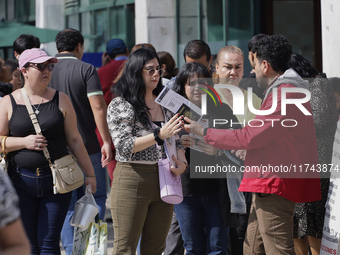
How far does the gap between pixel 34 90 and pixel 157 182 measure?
3.95 feet

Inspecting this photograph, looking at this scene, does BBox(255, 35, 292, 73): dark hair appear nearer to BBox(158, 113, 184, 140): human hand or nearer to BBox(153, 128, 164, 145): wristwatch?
BBox(158, 113, 184, 140): human hand

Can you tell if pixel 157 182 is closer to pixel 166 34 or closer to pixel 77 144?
pixel 77 144

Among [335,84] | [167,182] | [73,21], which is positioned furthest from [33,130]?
[73,21]

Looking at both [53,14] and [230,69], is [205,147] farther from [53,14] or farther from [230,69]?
[53,14]

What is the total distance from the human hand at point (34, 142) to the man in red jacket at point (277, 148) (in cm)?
109

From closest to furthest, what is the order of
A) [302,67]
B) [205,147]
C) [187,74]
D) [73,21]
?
[205,147]
[187,74]
[302,67]
[73,21]

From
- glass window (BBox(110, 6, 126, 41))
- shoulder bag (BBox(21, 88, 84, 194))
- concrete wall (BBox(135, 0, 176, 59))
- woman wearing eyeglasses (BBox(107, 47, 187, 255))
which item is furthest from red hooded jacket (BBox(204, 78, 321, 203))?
glass window (BBox(110, 6, 126, 41))

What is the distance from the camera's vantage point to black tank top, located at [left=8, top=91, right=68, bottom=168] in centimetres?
356

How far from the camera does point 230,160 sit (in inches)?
155

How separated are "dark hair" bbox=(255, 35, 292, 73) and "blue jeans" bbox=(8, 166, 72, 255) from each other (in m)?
1.89

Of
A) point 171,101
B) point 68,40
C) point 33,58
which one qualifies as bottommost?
point 171,101

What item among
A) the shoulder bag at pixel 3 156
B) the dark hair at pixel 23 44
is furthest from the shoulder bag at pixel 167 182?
the dark hair at pixel 23 44

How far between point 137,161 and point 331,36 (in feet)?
10.7

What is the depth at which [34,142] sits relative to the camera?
11.5 ft
